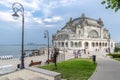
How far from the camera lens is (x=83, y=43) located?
100m

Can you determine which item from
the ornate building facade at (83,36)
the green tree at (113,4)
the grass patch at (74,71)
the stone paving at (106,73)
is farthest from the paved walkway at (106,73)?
the ornate building facade at (83,36)

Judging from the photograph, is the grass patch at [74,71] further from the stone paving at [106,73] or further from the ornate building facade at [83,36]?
the ornate building facade at [83,36]

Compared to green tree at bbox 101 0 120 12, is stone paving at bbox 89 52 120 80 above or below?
below

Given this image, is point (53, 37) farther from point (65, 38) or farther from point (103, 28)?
point (103, 28)

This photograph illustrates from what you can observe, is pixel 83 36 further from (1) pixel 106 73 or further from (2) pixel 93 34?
(1) pixel 106 73

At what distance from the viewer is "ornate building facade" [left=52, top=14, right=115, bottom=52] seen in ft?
328

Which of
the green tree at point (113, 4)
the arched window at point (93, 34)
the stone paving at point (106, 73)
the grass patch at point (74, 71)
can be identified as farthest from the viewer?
the arched window at point (93, 34)

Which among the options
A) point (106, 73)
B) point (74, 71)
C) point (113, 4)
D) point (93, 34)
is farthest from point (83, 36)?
point (113, 4)

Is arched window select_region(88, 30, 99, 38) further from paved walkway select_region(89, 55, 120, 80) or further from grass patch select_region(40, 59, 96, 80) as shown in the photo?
grass patch select_region(40, 59, 96, 80)

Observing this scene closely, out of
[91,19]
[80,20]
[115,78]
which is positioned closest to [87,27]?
[80,20]

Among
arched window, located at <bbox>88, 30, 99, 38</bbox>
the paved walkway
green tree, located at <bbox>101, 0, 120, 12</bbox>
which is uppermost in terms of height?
arched window, located at <bbox>88, 30, 99, 38</bbox>

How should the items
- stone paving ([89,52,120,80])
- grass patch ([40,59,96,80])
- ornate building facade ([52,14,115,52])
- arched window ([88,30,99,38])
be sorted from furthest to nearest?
arched window ([88,30,99,38]) → ornate building facade ([52,14,115,52]) → grass patch ([40,59,96,80]) → stone paving ([89,52,120,80])

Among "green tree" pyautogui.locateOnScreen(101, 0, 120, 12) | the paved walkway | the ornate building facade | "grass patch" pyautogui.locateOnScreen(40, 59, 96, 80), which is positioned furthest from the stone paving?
the ornate building facade

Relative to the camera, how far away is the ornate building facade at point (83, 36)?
328ft
